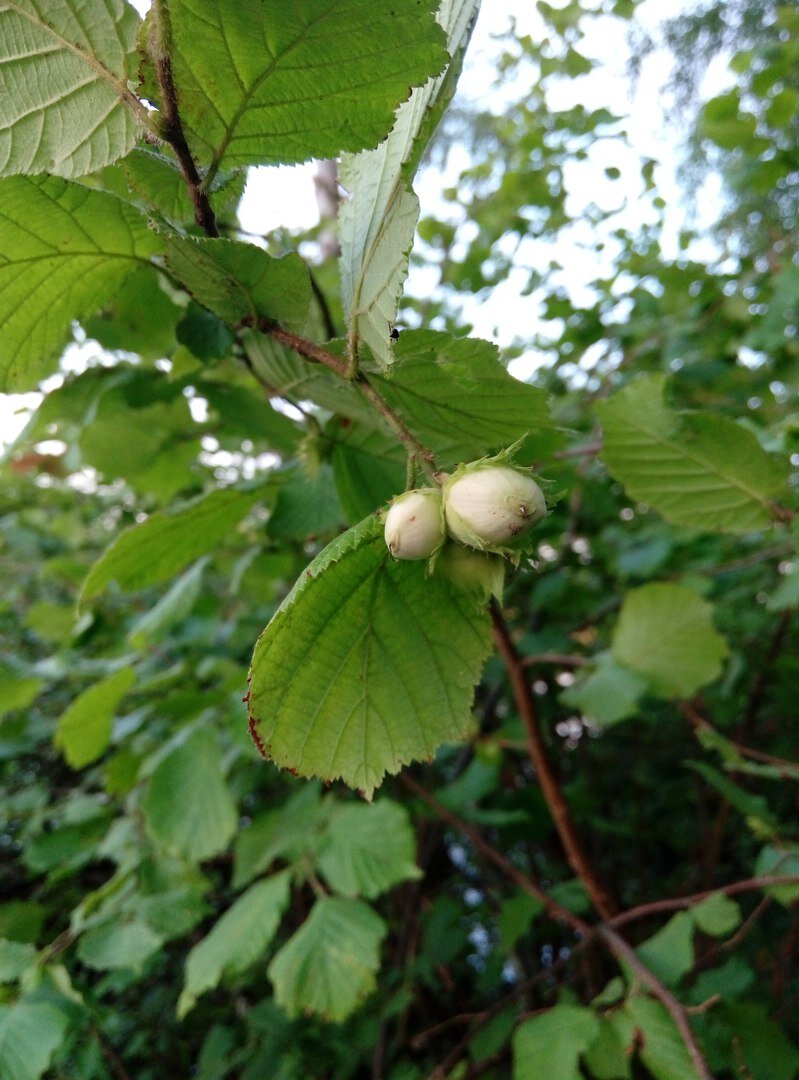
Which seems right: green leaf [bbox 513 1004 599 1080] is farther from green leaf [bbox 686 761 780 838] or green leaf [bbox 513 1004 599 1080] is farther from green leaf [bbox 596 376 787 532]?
green leaf [bbox 596 376 787 532]

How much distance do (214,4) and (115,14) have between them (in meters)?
0.08

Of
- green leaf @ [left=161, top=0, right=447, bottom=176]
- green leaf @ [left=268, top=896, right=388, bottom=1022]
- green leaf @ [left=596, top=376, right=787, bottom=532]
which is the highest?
green leaf @ [left=161, top=0, right=447, bottom=176]

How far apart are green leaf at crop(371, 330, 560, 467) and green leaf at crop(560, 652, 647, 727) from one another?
834 mm

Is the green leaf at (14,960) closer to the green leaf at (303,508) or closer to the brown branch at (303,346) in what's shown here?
the green leaf at (303,508)

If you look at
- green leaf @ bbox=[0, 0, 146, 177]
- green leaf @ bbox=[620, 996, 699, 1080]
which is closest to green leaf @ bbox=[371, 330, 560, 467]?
green leaf @ bbox=[0, 0, 146, 177]

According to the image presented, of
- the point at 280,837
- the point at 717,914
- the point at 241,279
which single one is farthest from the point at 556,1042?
the point at 241,279

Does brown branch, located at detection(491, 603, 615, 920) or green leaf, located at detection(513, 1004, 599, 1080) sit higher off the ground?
brown branch, located at detection(491, 603, 615, 920)

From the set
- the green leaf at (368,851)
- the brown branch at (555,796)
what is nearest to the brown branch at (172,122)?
the brown branch at (555,796)

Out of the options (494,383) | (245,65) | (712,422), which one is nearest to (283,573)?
(712,422)

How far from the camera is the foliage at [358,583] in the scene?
1.88 feet

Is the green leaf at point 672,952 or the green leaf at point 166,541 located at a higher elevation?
the green leaf at point 166,541

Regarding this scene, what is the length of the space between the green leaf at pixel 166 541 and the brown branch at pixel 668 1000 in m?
0.86

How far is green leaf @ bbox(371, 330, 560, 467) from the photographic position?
61 cm

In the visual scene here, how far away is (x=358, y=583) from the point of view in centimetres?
58
